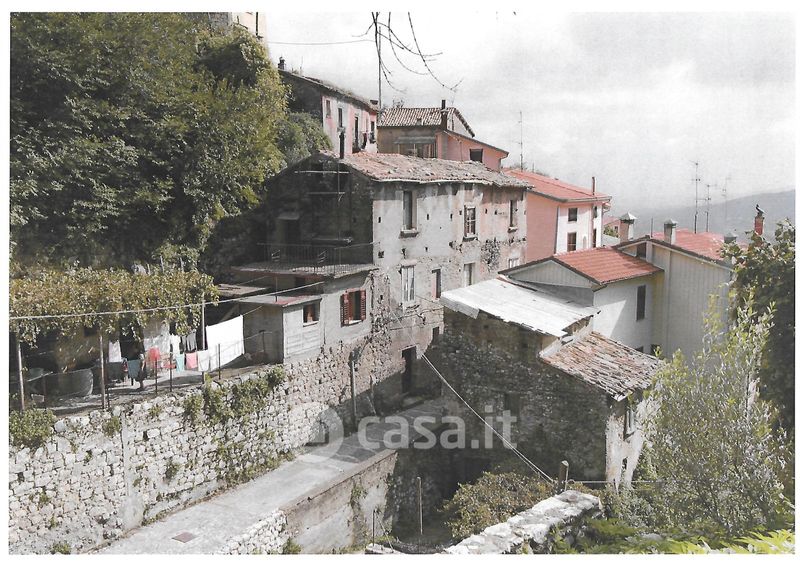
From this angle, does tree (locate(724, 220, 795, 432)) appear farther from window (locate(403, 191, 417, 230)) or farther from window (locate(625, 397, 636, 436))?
window (locate(403, 191, 417, 230))

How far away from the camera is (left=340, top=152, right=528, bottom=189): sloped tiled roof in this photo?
634 inches

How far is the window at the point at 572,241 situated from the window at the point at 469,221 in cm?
490

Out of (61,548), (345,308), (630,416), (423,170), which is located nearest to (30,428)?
(61,548)

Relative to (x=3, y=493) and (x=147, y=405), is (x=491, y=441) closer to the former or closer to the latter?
(x=147, y=405)

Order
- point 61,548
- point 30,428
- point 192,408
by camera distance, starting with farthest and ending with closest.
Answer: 1. point 192,408
2. point 61,548
3. point 30,428

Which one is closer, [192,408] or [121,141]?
[192,408]

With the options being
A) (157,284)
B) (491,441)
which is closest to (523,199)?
(491,441)

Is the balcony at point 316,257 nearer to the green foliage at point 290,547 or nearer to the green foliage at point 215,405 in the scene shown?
the green foliage at point 215,405

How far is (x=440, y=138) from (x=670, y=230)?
25.8 feet

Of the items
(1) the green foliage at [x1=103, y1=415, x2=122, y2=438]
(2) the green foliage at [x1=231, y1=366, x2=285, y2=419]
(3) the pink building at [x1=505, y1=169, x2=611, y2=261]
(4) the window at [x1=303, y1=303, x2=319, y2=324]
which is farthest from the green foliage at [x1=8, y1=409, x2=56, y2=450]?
(3) the pink building at [x1=505, y1=169, x2=611, y2=261]

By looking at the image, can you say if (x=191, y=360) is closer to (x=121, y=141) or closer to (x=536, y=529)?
(x=121, y=141)

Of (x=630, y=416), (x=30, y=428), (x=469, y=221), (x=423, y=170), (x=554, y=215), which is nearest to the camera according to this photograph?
(x=30, y=428)

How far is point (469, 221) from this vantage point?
19125 mm

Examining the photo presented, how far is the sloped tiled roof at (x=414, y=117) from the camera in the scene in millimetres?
20859
